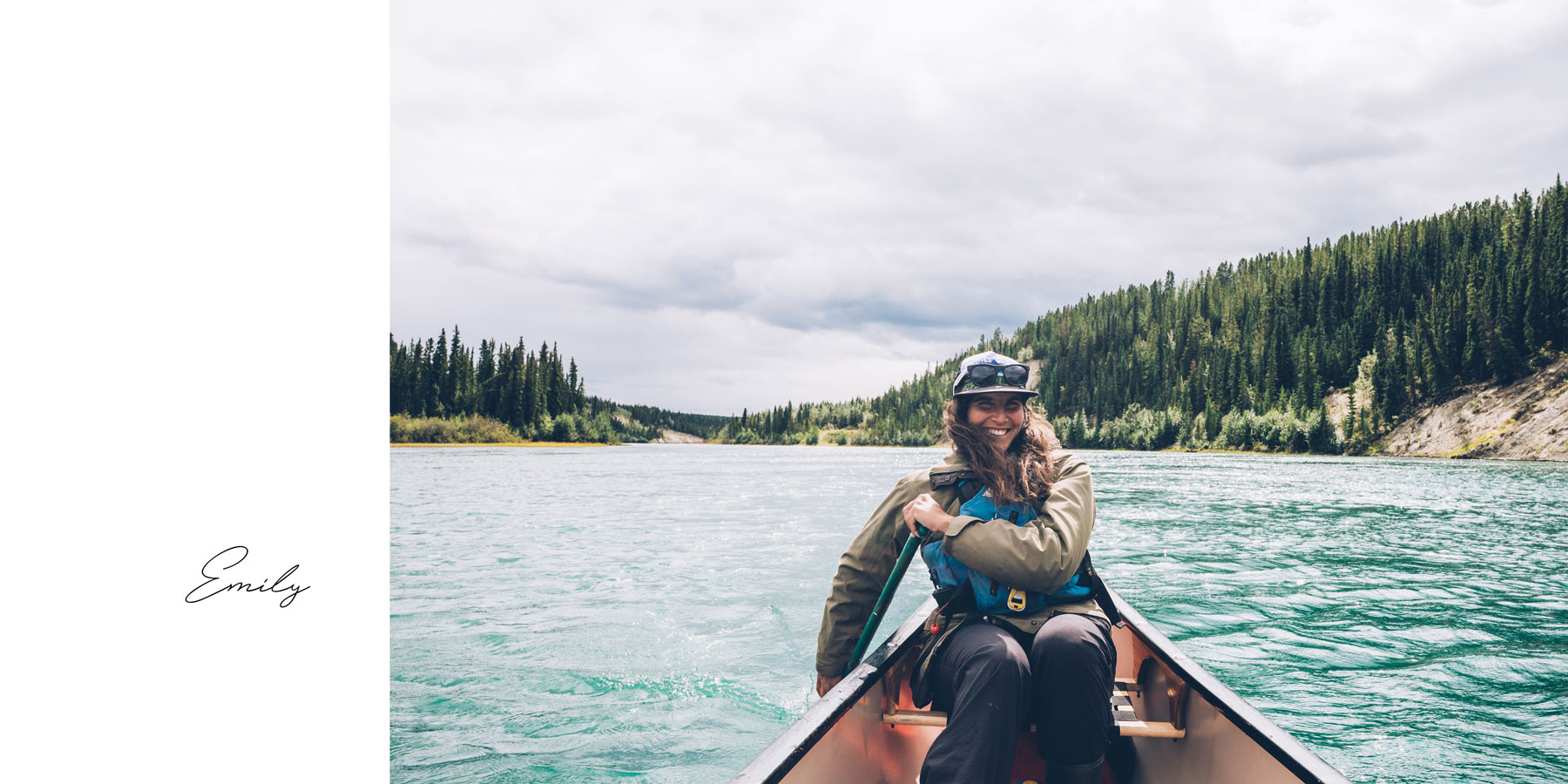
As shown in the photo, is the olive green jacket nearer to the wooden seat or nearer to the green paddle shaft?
the green paddle shaft

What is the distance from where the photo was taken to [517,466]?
45594 millimetres

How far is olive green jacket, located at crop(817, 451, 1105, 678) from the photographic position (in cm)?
269

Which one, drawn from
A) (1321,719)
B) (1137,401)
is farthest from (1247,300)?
(1321,719)

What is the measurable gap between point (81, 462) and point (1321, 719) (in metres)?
9.28

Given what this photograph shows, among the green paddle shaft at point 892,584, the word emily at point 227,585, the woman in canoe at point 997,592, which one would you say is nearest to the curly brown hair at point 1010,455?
the woman in canoe at point 997,592

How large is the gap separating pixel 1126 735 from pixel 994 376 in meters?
1.86

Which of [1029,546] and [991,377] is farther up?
[991,377]

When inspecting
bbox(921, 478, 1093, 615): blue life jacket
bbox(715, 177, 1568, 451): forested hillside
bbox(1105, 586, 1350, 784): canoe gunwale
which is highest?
bbox(715, 177, 1568, 451): forested hillside

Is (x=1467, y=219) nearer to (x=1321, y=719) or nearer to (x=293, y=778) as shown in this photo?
(x=1321, y=719)

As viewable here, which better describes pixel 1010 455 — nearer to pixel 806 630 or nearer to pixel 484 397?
pixel 806 630

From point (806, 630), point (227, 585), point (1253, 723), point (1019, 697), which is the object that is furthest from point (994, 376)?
point (806, 630)

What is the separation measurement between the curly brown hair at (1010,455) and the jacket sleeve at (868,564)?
231 millimetres

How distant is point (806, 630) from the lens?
864 centimetres

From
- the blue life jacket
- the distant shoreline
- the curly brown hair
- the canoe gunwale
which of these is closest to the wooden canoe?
the canoe gunwale
